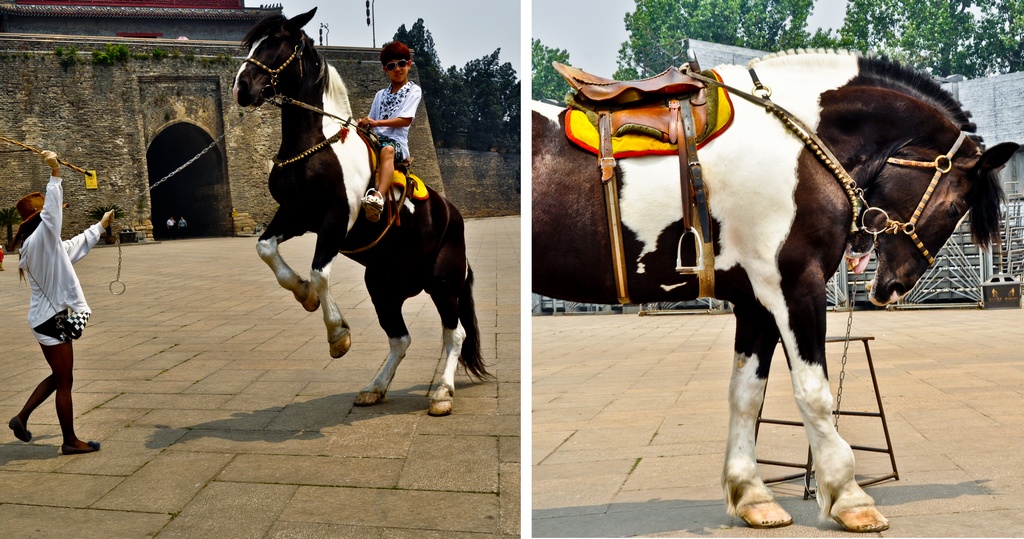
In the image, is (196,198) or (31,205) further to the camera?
(196,198)

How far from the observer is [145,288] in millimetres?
9500

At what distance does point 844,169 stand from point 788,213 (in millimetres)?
281

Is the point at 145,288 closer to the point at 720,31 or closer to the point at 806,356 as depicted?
the point at 806,356

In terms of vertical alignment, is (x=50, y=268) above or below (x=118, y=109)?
below

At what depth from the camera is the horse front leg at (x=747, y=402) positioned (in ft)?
9.86

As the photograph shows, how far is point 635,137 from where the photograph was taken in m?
2.70

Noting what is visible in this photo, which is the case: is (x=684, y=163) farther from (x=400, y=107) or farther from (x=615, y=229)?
(x=400, y=107)

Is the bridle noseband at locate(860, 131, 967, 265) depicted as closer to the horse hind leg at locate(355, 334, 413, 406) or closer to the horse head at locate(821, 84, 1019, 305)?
the horse head at locate(821, 84, 1019, 305)

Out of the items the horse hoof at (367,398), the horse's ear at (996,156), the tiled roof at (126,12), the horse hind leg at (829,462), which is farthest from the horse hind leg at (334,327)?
the tiled roof at (126,12)

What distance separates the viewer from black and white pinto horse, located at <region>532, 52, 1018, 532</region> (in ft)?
8.79

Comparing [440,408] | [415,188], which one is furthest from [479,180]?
[440,408]

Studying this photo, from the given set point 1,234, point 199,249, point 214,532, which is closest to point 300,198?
point 214,532

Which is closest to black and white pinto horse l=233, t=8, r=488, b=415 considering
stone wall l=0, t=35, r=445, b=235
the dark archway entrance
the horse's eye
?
the horse's eye

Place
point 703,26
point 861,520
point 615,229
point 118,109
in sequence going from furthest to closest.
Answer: point 703,26 → point 118,109 → point 861,520 → point 615,229
